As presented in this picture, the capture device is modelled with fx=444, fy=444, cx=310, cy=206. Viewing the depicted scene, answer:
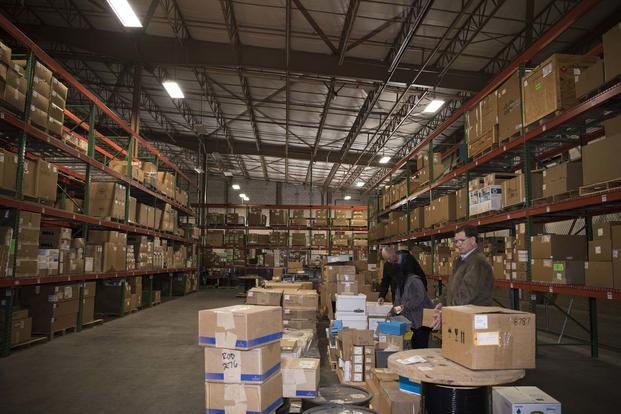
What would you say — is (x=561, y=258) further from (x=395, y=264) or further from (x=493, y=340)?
(x=493, y=340)

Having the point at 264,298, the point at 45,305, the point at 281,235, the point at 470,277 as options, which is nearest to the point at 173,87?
the point at 45,305

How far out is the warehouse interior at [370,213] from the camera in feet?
12.5

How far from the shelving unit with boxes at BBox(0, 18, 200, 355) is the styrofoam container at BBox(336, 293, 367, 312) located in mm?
4710

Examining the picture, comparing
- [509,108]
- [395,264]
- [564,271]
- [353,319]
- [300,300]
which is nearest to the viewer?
[564,271]

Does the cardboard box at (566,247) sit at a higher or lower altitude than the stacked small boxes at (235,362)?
higher

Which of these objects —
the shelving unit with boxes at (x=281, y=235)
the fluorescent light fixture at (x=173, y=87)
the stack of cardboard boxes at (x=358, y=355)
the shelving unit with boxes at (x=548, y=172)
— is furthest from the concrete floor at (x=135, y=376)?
the shelving unit with boxes at (x=281, y=235)

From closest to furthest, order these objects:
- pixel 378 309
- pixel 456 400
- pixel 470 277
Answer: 1. pixel 456 400
2. pixel 470 277
3. pixel 378 309

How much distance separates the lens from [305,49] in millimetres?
11906

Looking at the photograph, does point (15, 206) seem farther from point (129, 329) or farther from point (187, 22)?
point (187, 22)

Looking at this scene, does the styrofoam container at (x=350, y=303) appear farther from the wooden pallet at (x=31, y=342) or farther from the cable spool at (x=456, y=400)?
the wooden pallet at (x=31, y=342)

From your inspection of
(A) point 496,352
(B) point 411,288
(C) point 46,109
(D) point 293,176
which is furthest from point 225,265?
(A) point 496,352

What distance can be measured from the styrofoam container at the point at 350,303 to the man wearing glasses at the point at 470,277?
268 cm

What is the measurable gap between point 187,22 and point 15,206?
23.2 feet

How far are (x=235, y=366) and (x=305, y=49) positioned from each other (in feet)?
32.8
